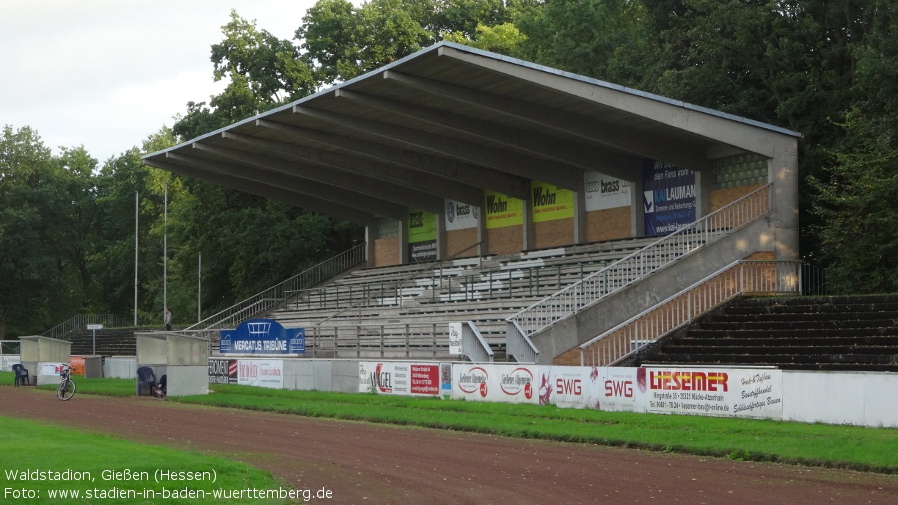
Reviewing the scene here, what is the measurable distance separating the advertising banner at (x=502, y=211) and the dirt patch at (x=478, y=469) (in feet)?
78.4

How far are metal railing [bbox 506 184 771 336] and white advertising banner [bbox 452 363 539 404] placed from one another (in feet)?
9.46

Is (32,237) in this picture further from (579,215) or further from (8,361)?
(579,215)

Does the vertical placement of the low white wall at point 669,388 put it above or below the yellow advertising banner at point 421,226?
below

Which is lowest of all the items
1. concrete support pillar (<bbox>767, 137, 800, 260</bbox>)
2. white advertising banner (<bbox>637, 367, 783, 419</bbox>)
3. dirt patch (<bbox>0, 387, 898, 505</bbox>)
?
dirt patch (<bbox>0, 387, 898, 505</bbox>)

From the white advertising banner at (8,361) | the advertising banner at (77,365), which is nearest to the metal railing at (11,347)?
the white advertising banner at (8,361)

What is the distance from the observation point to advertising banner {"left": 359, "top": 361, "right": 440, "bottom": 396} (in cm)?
3141

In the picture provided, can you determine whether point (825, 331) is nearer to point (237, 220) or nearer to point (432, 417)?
point (432, 417)

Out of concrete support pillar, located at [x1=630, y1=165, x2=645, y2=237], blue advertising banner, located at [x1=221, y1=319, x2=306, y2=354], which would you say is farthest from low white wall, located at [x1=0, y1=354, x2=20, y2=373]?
concrete support pillar, located at [x1=630, y1=165, x2=645, y2=237]

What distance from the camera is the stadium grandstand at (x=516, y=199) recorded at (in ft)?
110

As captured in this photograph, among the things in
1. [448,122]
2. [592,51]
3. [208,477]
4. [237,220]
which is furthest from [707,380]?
[237,220]

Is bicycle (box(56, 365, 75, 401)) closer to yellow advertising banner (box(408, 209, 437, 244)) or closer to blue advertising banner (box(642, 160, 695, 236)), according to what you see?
blue advertising banner (box(642, 160, 695, 236))

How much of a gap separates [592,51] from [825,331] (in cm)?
2958

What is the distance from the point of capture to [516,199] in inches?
1924

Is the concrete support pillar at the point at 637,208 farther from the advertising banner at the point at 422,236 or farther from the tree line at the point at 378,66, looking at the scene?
the advertising banner at the point at 422,236
